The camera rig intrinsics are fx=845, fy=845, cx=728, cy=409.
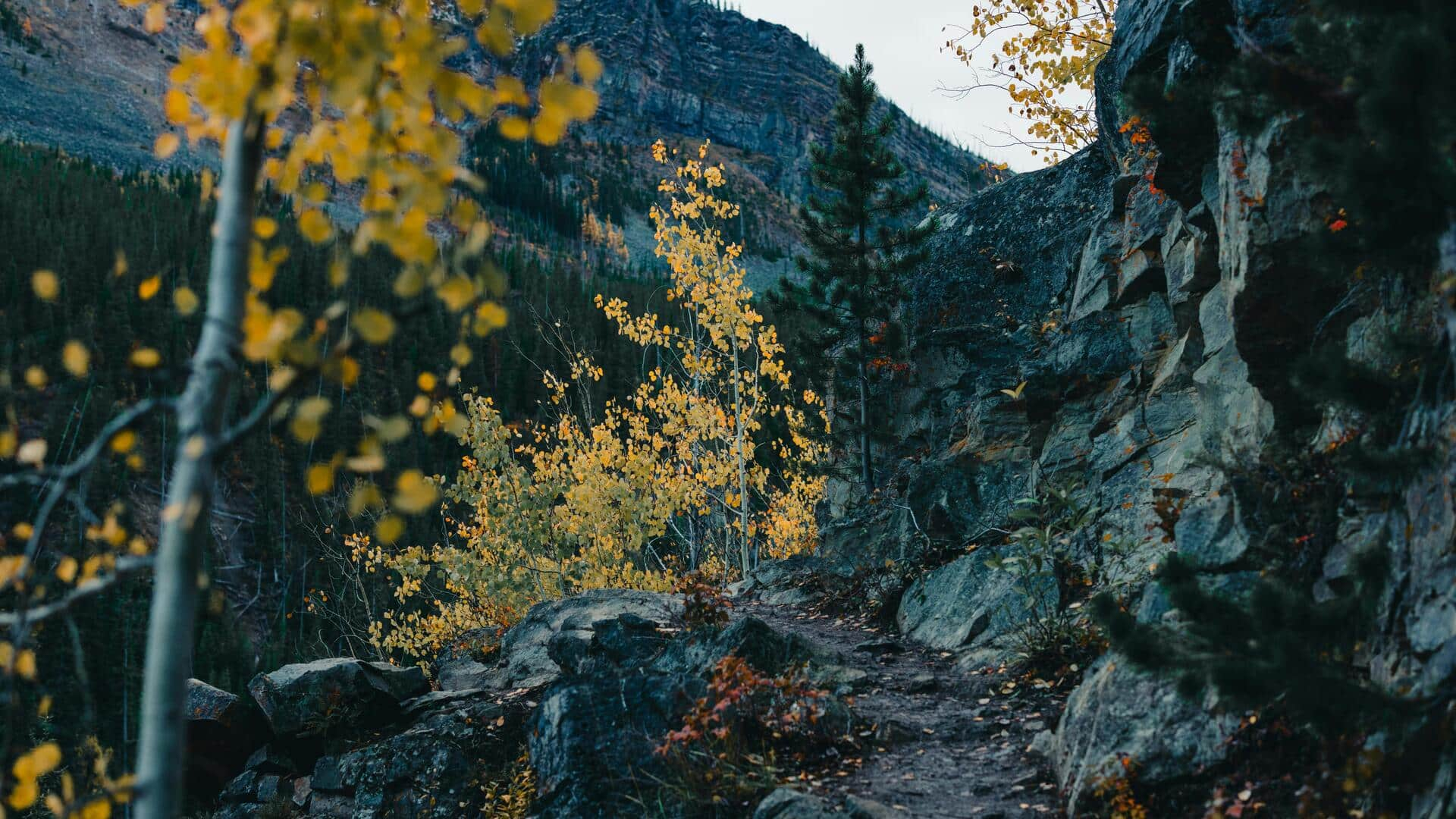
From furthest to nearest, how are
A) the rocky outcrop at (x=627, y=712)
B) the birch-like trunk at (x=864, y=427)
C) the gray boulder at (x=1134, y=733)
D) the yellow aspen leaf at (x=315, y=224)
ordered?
the birch-like trunk at (x=864, y=427), the rocky outcrop at (x=627, y=712), the gray boulder at (x=1134, y=733), the yellow aspen leaf at (x=315, y=224)

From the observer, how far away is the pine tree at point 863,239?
13.3 meters

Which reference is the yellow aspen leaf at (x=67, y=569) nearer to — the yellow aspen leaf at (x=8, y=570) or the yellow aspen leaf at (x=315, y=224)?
the yellow aspen leaf at (x=8, y=570)

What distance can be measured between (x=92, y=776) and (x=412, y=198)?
308cm

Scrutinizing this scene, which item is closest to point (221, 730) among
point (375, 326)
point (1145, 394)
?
point (375, 326)

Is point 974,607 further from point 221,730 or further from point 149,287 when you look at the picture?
point 221,730

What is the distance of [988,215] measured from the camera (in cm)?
1354

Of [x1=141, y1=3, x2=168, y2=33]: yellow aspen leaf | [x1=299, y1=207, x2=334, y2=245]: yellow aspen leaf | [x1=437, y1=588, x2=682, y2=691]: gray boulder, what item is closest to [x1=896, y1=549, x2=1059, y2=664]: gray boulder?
[x1=437, y1=588, x2=682, y2=691]: gray boulder

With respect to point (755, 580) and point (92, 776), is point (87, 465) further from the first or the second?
point (755, 580)

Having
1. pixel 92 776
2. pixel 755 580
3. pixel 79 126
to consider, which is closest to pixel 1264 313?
pixel 92 776

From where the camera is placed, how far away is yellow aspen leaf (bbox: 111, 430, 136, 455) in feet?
7.69

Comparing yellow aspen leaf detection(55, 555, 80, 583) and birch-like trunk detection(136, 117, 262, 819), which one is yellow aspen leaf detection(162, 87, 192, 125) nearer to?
birch-like trunk detection(136, 117, 262, 819)

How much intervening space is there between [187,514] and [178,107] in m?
1.05

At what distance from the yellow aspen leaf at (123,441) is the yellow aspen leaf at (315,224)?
75 centimetres

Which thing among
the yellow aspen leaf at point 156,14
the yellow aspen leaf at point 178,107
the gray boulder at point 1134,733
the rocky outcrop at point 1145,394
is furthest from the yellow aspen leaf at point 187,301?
the gray boulder at point 1134,733
